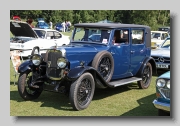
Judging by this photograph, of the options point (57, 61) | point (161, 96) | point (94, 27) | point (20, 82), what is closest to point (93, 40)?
point (94, 27)

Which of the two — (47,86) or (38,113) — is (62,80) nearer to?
(47,86)

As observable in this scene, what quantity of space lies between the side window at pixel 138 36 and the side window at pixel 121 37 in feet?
1.04

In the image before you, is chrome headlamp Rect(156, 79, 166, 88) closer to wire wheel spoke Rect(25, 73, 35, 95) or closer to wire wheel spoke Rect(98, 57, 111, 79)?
wire wheel spoke Rect(98, 57, 111, 79)

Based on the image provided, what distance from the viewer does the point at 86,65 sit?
6250mm

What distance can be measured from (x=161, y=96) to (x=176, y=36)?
1213 millimetres

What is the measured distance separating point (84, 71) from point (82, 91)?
1.44ft

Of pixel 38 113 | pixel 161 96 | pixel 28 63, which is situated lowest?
pixel 38 113

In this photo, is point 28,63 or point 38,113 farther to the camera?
point 28,63

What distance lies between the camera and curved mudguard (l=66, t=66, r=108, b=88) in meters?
5.44

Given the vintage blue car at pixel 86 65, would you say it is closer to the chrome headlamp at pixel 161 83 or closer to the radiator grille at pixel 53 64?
the radiator grille at pixel 53 64

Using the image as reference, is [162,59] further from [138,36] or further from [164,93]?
[164,93]

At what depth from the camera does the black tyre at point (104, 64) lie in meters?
6.09

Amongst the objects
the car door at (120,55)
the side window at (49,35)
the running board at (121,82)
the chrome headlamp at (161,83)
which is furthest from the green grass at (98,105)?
the side window at (49,35)

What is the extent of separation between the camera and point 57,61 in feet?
19.0
